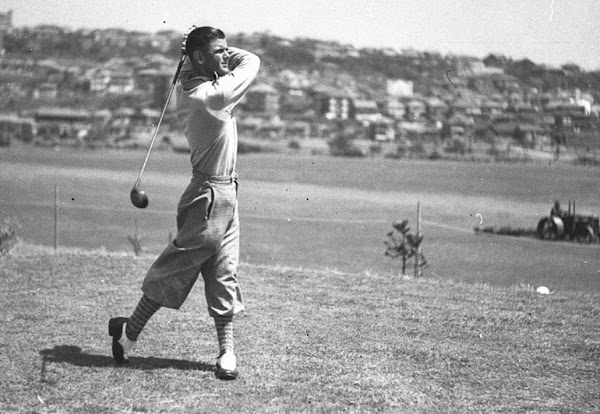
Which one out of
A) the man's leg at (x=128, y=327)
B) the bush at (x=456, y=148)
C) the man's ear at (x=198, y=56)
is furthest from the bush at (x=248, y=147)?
the man's ear at (x=198, y=56)

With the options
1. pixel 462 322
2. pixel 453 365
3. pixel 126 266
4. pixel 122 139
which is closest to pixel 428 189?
pixel 122 139

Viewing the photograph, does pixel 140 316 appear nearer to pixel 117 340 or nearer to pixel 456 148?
pixel 117 340

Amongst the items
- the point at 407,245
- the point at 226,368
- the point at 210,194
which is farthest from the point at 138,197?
the point at 407,245

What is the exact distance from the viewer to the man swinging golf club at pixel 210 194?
4469 mm

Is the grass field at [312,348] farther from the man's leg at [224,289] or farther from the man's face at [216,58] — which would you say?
the man's face at [216,58]

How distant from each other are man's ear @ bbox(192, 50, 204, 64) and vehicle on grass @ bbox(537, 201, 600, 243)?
7.32 m

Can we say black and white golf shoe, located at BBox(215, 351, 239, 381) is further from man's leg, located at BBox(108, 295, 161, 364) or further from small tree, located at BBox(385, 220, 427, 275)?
small tree, located at BBox(385, 220, 427, 275)

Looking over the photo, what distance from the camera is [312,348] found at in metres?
5.13

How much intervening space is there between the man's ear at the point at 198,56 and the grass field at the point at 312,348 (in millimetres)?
1506

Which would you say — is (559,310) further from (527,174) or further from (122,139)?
(122,139)

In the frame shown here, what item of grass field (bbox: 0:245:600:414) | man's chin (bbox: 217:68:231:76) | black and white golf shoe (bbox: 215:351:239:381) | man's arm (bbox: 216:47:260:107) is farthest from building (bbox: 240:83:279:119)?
black and white golf shoe (bbox: 215:351:239:381)

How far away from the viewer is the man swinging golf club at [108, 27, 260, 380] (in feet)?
14.7

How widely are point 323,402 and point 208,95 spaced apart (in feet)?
4.95

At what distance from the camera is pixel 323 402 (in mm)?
4113
